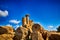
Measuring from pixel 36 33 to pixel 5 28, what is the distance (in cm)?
731

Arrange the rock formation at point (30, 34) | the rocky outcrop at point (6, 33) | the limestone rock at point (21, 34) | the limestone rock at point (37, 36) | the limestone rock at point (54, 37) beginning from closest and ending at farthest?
the limestone rock at point (37, 36), the rock formation at point (30, 34), the limestone rock at point (54, 37), the limestone rock at point (21, 34), the rocky outcrop at point (6, 33)

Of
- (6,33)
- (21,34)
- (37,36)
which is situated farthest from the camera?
(6,33)

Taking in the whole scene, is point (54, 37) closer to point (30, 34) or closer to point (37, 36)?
point (37, 36)

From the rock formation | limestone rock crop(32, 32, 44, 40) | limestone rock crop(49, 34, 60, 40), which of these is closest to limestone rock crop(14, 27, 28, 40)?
the rock formation

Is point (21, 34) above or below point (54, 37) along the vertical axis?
above

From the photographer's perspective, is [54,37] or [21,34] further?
[21,34]

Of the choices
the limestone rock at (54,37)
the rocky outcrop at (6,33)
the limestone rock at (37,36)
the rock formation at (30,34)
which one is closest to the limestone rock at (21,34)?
the rock formation at (30,34)

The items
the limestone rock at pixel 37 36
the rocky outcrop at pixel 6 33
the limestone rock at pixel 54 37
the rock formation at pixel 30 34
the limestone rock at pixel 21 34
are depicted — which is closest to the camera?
the limestone rock at pixel 37 36

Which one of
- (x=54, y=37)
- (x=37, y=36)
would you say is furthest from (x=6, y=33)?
(x=54, y=37)

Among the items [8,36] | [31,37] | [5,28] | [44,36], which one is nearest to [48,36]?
[44,36]

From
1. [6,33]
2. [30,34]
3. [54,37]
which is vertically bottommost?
[54,37]

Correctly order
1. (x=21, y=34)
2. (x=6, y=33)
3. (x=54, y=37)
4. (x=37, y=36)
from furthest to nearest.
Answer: (x=6, y=33) < (x=21, y=34) < (x=54, y=37) < (x=37, y=36)

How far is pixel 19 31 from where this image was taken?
82.8 ft

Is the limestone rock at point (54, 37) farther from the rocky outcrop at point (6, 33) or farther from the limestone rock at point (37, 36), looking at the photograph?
the rocky outcrop at point (6, 33)
